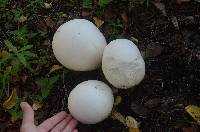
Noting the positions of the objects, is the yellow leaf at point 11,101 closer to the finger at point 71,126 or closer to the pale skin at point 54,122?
the pale skin at point 54,122

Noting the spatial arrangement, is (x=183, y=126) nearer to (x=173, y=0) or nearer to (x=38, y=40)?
(x=173, y=0)

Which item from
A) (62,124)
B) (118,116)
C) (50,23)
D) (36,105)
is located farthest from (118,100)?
(50,23)

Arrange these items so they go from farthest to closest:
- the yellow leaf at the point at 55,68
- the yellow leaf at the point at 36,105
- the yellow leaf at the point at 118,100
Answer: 1. the yellow leaf at the point at 55,68
2. the yellow leaf at the point at 36,105
3. the yellow leaf at the point at 118,100

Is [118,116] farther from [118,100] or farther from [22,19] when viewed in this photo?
[22,19]

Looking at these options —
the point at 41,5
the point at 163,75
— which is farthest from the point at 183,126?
the point at 41,5

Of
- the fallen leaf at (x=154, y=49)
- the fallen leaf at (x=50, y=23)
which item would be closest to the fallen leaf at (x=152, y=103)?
the fallen leaf at (x=154, y=49)

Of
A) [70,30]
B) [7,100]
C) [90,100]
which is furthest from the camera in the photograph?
Result: [7,100]

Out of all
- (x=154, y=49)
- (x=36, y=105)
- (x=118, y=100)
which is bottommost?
(x=36, y=105)
